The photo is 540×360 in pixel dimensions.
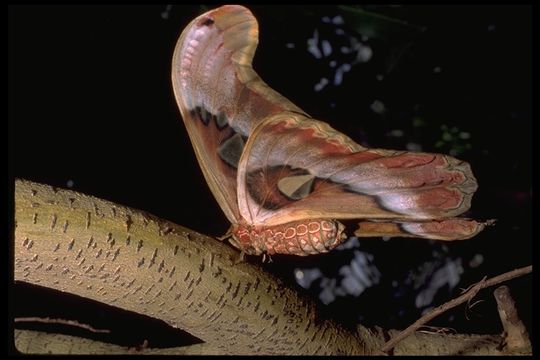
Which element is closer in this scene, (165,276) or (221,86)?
(165,276)

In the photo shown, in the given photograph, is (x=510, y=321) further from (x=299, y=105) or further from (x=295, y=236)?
(x=299, y=105)

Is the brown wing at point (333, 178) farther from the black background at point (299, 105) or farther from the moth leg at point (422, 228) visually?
the black background at point (299, 105)

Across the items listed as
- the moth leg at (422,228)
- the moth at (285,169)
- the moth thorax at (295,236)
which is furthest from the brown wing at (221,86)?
the moth leg at (422,228)

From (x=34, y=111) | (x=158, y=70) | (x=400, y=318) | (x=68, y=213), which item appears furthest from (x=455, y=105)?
(x=68, y=213)

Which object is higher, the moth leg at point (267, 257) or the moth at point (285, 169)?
the moth at point (285, 169)

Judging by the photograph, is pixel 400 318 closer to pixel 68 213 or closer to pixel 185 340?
pixel 185 340

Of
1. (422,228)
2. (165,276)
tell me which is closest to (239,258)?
(165,276)

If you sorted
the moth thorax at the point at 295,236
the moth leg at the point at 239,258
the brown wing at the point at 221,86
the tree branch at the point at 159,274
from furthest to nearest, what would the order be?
the brown wing at the point at 221,86 → the moth thorax at the point at 295,236 → the moth leg at the point at 239,258 → the tree branch at the point at 159,274
